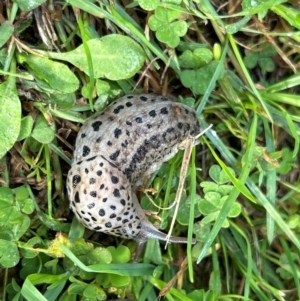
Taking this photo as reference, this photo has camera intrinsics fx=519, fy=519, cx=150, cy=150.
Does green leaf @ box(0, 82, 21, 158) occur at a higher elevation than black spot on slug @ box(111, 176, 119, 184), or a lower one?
higher

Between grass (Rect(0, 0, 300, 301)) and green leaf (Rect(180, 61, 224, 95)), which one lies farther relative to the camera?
green leaf (Rect(180, 61, 224, 95))

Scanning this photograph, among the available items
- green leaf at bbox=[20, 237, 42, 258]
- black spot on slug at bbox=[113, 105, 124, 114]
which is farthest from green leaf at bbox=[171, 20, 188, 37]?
green leaf at bbox=[20, 237, 42, 258]

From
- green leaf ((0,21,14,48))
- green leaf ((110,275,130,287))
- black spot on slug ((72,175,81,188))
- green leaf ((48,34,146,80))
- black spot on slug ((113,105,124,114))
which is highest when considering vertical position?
green leaf ((0,21,14,48))

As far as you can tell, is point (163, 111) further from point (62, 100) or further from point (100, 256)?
point (100, 256)

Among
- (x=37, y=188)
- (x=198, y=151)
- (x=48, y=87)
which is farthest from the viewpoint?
(x=198, y=151)

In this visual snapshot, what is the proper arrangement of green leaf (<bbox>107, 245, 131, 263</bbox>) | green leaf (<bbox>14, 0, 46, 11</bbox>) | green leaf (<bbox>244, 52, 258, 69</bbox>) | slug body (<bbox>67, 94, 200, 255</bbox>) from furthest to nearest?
green leaf (<bbox>244, 52, 258, 69</bbox>), green leaf (<bbox>107, 245, 131, 263</bbox>), slug body (<bbox>67, 94, 200, 255</bbox>), green leaf (<bbox>14, 0, 46, 11</bbox>)

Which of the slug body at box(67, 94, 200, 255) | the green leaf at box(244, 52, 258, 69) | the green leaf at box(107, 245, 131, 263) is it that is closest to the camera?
the slug body at box(67, 94, 200, 255)

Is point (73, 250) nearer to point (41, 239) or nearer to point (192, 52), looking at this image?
point (41, 239)

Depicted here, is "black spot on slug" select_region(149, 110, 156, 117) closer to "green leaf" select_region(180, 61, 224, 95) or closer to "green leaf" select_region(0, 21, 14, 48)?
"green leaf" select_region(180, 61, 224, 95)

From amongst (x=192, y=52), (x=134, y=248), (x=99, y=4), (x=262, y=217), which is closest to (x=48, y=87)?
(x=99, y=4)
